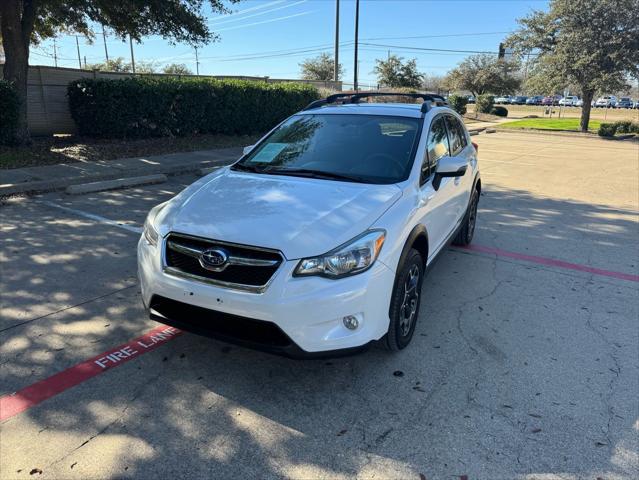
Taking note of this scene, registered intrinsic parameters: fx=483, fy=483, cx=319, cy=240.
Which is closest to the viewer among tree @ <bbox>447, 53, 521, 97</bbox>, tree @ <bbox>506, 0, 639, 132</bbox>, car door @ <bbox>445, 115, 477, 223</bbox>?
car door @ <bbox>445, 115, 477, 223</bbox>

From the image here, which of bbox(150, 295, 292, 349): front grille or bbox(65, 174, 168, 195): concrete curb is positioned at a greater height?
bbox(65, 174, 168, 195): concrete curb

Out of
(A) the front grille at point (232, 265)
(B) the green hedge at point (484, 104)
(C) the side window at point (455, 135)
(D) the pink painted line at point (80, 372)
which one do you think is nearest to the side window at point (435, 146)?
(C) the side window at point (455, 135)

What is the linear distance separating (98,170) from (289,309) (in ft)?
27.3

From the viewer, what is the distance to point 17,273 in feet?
15.5

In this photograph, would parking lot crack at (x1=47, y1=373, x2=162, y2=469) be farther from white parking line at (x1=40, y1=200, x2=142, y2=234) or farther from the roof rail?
white parking line at (x1=40, y1=200, x2=142, y2=234)

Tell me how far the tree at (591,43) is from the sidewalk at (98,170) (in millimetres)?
23095

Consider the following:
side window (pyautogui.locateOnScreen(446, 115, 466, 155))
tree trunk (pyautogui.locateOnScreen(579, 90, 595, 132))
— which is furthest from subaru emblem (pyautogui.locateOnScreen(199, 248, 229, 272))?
tree trunk (pyautogui.locateOnScreen(579, 90, 595, 132))

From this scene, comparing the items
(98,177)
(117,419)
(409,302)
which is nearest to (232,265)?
(117,419)

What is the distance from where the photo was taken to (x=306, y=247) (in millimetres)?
2803

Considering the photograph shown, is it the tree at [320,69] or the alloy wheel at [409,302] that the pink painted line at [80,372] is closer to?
the alloy wheel at [409,302]

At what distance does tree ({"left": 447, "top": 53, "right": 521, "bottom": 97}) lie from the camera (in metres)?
51.2

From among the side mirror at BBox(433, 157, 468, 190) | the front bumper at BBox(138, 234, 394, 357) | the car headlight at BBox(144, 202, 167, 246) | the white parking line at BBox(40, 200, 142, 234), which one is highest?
the side mirror at BBox(433, 157, 468, 190)

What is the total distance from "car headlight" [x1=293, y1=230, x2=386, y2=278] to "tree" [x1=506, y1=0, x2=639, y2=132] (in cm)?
2878

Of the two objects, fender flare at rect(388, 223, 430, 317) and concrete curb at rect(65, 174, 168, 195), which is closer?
fender flare at rect(388, 223, 430, 317)
